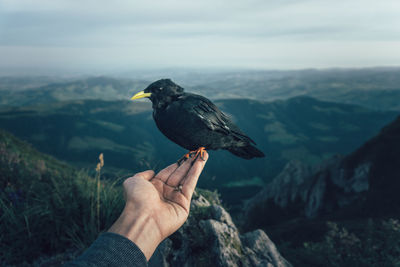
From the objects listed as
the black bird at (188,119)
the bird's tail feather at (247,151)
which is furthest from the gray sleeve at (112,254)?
the bird's tail feather at (247,151)

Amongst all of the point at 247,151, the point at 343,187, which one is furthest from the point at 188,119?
the point at 343,187

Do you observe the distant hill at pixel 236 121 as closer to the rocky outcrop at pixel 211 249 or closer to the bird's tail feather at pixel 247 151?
the rocky outcrop at pixel 211 249

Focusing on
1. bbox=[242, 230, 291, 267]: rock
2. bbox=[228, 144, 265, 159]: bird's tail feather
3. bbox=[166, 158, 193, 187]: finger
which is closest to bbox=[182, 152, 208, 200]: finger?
bbox=[166, 158, 193, 187]: finger

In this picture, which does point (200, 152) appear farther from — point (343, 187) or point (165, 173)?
point (343, 187)

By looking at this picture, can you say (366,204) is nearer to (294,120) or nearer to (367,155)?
(367,155)

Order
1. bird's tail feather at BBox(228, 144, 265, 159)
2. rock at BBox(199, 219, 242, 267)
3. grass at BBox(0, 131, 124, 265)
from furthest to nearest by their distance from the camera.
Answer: grass at BBox(0, 131, 124, 265), bird's tail feather at BBox(228, 144, 265, 159), rock at BBox(199, 219, 242, 267)

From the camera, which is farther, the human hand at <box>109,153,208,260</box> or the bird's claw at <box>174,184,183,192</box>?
the bird's claw at <box>174,184,183,192</box>

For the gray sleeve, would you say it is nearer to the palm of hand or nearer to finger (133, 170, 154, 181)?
the palm of hand
